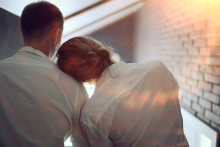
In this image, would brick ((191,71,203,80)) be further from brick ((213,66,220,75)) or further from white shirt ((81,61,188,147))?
white shirt ((81,61,188,147))

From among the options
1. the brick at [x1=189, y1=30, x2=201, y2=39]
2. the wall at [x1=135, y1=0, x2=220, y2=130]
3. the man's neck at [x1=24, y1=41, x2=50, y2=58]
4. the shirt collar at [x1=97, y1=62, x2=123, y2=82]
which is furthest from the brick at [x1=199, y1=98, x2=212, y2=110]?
the man's neck at [x1=24, y1=41, x2=50, y2=58]

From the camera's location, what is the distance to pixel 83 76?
1250 millimetres

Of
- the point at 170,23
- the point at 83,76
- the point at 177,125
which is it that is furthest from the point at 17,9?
the point at 177,125

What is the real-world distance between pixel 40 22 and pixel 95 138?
0.61 metres

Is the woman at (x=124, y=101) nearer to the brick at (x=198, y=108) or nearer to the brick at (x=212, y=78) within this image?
the brick at (x=212, y=78)

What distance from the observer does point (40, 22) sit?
1204 millimetres

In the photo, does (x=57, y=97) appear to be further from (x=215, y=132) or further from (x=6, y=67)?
(x=215, y=132)

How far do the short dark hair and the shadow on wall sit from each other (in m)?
0.98

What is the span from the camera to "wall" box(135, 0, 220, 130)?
175cm

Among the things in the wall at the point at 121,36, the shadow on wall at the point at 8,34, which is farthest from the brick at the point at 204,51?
the wall at the point at 121,36

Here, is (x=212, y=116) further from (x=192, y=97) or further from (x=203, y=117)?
(x=192, y=97)

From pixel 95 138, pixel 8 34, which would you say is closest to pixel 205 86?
pixel 95 138

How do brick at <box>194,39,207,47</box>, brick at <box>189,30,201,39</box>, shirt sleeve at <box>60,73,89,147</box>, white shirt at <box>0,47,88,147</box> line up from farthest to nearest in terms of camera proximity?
1. brick at <box>189,30,201,39</box>
2. brick at <box>194,39,207,47</box>
3. shirt sleeve at <box>60,73,89,147</box>
4. white shirt at <box>0,47,88,147</box>

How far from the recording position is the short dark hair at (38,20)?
1.20m
